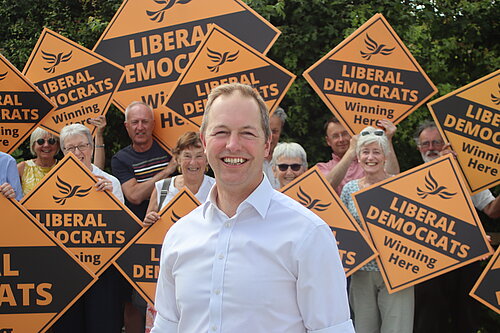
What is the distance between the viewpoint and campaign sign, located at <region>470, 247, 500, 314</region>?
4520mm

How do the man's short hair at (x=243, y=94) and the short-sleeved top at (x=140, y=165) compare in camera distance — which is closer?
the man's short hair at (x=243, y=94)

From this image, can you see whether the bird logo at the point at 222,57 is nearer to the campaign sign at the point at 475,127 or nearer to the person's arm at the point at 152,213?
the person's arm at the point at 152,213

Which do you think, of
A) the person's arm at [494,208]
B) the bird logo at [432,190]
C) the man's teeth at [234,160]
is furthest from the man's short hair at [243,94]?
the person's arm at [494,208]

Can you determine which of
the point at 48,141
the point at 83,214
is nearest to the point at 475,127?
the point at 83,214

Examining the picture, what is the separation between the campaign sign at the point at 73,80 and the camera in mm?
5266

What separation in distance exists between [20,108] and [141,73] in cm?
96

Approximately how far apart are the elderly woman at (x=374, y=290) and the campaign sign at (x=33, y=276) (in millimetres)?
1871

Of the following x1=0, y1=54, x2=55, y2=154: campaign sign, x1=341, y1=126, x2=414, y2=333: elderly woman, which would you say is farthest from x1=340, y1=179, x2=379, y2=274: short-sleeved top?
x1=0, y1=54, x2=55, y2=154: campaign sign

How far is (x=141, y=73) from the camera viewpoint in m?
5.41

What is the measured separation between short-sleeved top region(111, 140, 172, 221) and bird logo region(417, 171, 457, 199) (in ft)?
6.32

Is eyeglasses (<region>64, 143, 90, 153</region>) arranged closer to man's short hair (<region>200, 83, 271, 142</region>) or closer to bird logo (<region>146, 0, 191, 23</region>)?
bird logo (<region>146, 0, 191, 23</region>)

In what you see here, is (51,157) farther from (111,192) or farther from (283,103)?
(283,103)

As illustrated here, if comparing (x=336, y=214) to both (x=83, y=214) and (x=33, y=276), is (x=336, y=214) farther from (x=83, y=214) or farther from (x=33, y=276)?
(x=33, y=276)

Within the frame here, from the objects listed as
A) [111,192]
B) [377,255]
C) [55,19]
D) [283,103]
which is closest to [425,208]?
[377,255]
